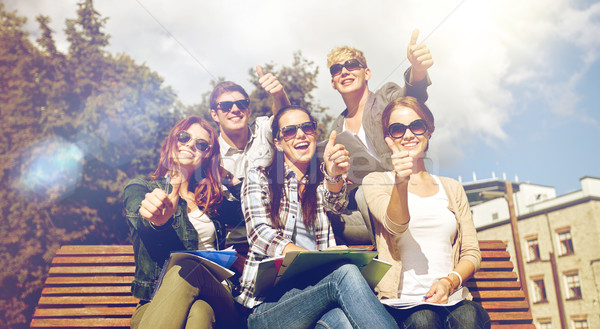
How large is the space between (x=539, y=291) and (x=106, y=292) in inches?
1150

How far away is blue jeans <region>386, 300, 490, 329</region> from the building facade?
25167mm

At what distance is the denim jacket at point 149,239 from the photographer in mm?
2967

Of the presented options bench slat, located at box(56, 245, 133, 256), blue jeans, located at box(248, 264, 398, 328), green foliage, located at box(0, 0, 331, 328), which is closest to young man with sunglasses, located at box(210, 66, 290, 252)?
bench slat, located at box(56, 245, 133, 256)

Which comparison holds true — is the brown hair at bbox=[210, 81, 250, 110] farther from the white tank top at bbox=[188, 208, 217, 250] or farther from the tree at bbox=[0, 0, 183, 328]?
the tree at bbox=[0, 0, 183, 328]

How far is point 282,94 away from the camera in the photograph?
14.3 feet

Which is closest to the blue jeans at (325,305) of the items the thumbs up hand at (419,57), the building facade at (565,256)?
the thumbs up hand at (419,57)

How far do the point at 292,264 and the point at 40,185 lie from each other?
1382 centimetres

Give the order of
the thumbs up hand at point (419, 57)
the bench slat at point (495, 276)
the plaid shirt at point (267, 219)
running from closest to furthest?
1. the plaid shirt at point (267, 219)
2. the thumbs up hand at point (419, 57)
3. the bench slat at point (495, 276)

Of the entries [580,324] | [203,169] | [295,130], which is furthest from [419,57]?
[580,324]

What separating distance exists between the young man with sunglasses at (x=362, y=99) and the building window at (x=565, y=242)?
26070mm

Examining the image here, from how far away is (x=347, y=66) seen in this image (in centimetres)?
448

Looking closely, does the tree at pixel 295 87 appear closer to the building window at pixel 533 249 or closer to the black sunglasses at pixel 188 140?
the black sunglasses at pixel 188 140

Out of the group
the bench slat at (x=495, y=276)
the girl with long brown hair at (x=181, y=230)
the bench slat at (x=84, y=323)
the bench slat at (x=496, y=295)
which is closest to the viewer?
the girl with long brown hair at (x=181, y=230)

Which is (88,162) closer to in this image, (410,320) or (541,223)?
(410,320)
